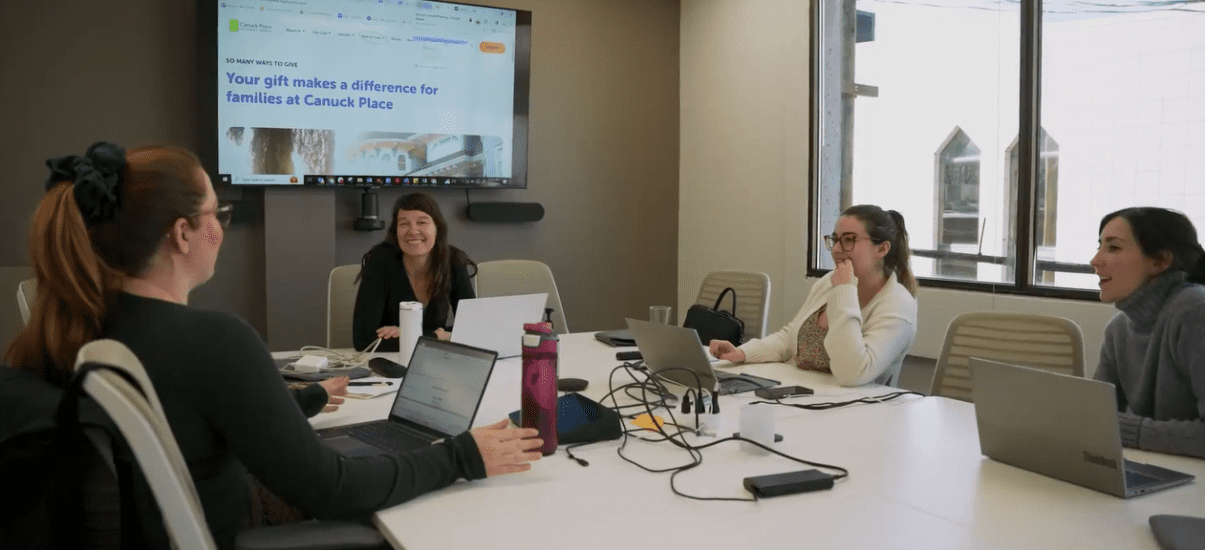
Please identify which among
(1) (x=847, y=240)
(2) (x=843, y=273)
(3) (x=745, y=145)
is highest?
(3) (x=745, y=145)

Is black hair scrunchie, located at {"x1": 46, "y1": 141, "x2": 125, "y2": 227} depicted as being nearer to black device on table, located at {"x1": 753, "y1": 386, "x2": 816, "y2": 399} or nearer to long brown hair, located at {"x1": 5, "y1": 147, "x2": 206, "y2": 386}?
long brown hair, located at {"x1": 5, "y1": 147, "x2": 206, "y2": 386}

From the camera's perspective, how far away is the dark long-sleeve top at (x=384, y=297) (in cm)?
331

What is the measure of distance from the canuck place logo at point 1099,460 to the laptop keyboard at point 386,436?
4.14 feet

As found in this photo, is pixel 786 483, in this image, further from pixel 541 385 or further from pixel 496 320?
pixel 496 320

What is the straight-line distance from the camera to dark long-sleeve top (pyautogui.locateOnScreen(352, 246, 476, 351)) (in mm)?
3314

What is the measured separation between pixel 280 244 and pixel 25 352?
324 centimetres

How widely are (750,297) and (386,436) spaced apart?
2498 millimetres

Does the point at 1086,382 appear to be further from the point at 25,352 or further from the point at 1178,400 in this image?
the point at 25,352

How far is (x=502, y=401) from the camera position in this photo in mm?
2285

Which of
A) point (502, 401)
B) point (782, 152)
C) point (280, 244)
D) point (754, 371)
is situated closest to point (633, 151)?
point (782, 152)

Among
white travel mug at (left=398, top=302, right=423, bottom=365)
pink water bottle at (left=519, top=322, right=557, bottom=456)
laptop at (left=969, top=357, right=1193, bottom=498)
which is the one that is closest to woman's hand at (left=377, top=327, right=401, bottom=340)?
white travel mug at (left=398, top=302, right=423, bottom=365)

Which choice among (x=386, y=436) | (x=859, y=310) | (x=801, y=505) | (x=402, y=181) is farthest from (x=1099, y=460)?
(x=402, y=181)

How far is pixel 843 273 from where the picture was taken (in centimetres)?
280

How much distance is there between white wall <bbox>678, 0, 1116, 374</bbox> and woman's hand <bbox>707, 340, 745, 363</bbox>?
78.0 inches
